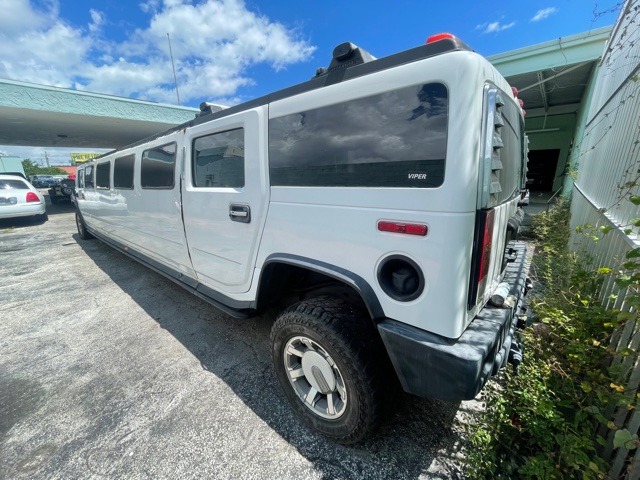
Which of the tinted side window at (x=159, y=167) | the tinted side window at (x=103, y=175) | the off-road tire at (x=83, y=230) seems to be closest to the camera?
the tinted side window at (x=159, y=167)

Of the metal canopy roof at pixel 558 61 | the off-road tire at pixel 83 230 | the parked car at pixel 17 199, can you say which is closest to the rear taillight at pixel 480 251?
the metal canopy roof at pixel 558 61

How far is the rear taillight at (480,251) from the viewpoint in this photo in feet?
4.51

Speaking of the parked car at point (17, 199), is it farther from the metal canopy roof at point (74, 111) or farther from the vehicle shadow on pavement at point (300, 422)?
the vehicle shadow on pavement at point (300, 422)

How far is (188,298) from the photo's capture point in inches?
163

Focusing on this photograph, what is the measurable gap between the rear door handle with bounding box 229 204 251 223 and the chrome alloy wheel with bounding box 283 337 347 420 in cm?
99

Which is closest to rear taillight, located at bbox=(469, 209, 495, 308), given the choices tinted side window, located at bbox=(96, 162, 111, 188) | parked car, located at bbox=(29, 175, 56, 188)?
tinted side window, located at bbox=(96, 162, 111, 188)

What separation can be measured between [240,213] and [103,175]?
15.0 feet

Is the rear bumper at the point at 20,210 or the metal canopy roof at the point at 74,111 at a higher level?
the metal canopy roof at the point at 74,111

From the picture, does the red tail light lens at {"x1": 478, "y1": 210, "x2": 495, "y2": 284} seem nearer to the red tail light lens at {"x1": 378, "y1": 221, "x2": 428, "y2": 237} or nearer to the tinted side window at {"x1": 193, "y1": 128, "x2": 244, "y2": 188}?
the red tail light lens at {"x1": 378, "y1": 221, "x2": 428, "y2": 237}

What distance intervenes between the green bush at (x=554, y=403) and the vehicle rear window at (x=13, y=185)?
14.3 m

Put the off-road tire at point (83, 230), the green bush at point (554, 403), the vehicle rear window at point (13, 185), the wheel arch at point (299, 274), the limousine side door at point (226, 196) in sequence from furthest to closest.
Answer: the vehicle rear window at point (13, 185), the off-road tire at point (83, 230), the limousine side door at point (226, 196), the wheel arch at point (299, 274), the green bush at point (554, 403)

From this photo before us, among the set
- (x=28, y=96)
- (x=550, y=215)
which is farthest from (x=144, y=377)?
(x=28, y=96)

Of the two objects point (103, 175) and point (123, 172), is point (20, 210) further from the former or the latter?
point (123, 172)

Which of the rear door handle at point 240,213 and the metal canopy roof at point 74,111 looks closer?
the rear door handle at point 240,213
